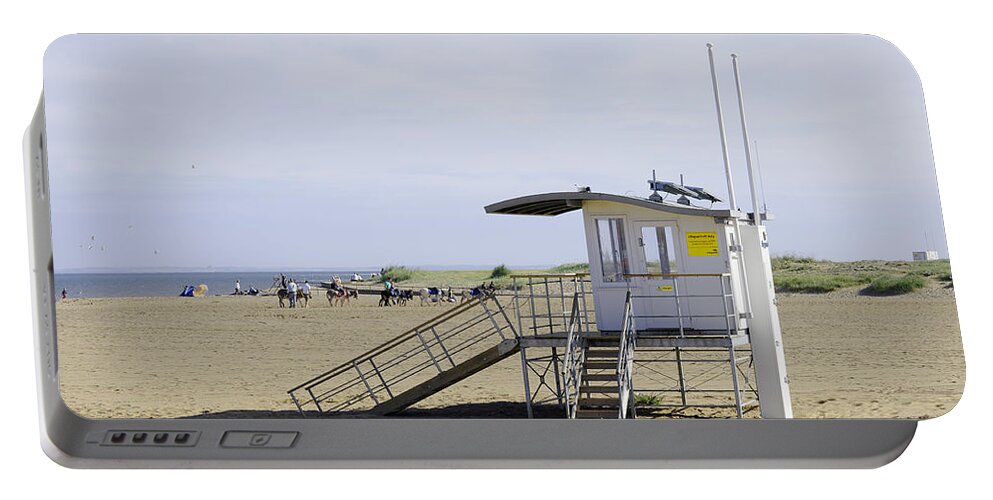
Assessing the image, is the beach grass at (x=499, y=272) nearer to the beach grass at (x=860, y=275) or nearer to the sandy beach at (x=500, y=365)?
the sandy beach at (x=500, y=365)

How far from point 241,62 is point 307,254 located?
4435 mm

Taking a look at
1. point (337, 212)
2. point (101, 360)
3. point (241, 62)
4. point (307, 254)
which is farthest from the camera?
point (337, 212)

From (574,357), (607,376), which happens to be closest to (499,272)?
(574,357)

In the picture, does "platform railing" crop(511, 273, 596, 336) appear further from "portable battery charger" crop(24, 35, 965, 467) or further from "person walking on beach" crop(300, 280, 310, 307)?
"person walking on beach" crop(300, 280, 310, 307)

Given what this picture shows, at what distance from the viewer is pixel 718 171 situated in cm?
1068

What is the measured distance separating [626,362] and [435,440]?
6.61ft

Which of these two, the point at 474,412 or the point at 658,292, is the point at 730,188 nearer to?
the point at 658,292

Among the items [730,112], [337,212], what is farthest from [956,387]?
[337,212]

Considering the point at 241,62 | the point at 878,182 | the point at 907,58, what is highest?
the point at 241,62

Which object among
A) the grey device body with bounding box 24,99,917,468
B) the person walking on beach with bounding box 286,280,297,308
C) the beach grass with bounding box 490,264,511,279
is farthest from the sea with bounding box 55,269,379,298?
the person walking on beach with bounding box 286,280,297,308

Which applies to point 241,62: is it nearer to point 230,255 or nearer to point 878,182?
point 230,255

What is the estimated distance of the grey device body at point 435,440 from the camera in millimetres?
6074

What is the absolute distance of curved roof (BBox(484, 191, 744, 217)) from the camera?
7492 millimetres

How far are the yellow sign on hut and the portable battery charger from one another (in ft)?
0.05
